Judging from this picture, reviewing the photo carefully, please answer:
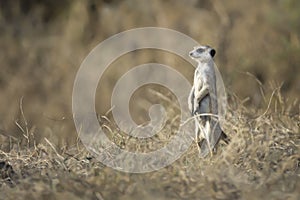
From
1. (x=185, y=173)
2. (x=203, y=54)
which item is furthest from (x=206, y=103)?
(x=185, y=173)

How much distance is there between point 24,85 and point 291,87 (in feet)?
15.6

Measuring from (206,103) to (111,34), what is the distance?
968 centimetres

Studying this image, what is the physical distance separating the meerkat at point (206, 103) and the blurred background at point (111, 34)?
5.95 m

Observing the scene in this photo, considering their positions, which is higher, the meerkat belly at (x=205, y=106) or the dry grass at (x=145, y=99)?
the meerkat belly at (x=205, y=106)

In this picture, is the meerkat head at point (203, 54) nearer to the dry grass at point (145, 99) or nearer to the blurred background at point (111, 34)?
the dry grass at point (145, 99)

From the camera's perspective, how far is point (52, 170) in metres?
6.58

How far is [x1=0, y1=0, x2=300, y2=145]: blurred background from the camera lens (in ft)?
46.3

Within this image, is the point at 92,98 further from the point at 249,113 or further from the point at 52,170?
the point at 52,170

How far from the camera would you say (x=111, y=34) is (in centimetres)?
1642

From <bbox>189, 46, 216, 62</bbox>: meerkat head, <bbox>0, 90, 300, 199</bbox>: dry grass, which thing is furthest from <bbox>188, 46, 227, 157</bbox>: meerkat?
<bbox>0, 90, 300, 199</bbox>: dry grass

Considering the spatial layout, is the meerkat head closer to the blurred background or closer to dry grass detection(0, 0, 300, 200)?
dry grass detection(0, 0, 300, 200)

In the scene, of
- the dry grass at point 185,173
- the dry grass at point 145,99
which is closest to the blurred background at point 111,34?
the dry grass at point 145,99

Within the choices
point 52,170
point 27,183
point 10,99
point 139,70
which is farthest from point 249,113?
point 10,99

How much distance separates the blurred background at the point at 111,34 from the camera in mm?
14109
